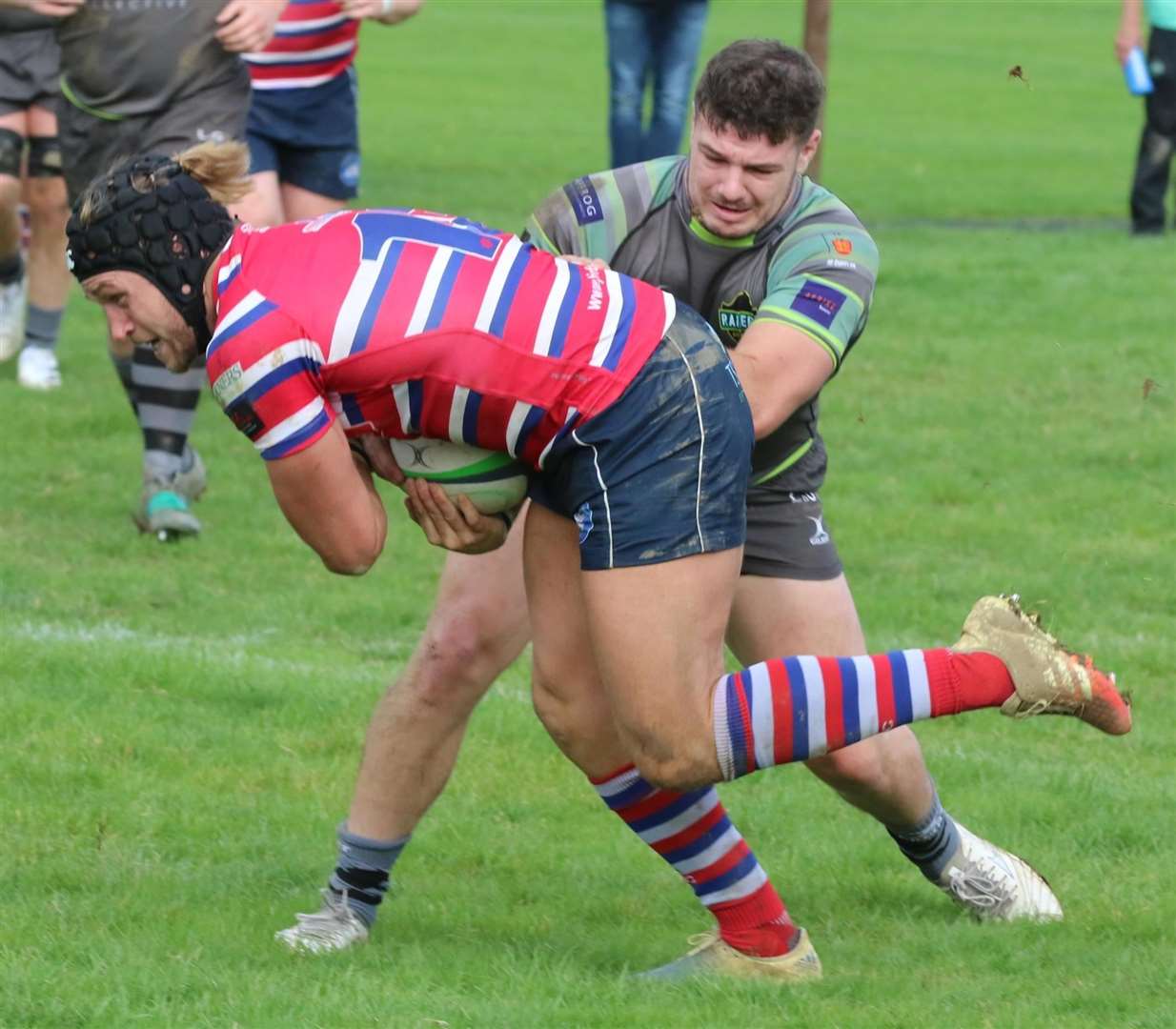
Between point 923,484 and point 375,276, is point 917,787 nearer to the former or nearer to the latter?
point 375,276

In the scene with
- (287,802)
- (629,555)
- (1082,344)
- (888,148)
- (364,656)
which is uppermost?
(629,555)

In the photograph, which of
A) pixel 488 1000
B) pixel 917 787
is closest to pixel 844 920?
pixel 917 787

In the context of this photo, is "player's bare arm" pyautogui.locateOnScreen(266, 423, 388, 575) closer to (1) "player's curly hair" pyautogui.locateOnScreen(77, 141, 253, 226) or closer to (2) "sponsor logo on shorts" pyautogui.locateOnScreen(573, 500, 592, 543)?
(2) "sponsor logo on shorts" pyautogui.locateOnScreen(573, 500, 592, 543)

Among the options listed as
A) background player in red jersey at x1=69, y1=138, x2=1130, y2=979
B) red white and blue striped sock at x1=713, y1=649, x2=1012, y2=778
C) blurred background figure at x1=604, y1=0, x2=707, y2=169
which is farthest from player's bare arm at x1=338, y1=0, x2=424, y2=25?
red white and blue striped sock at x1=713, y1=649, x2=1012, y2=778

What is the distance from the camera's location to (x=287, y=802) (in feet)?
18.6

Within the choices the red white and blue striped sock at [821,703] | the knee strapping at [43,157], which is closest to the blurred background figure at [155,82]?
the knee strapping at [43,157]

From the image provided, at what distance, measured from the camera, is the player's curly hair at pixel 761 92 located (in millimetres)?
4605

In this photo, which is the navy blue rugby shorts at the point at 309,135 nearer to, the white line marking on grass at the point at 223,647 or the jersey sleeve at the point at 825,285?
the white line marking on grass at the point at 223,647

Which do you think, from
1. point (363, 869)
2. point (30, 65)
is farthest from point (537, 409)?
point (30, 65)

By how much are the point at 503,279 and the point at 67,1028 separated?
165 centimetres

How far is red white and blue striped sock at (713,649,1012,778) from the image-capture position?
427cm

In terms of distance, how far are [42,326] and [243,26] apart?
9.50 feet

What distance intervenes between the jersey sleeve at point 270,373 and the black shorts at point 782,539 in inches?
47.2

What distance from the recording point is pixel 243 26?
25.7 feet
